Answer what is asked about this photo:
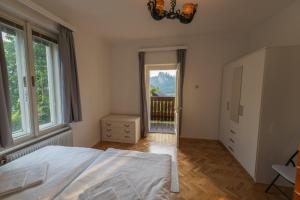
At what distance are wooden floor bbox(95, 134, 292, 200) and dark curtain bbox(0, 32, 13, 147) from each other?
190 cm

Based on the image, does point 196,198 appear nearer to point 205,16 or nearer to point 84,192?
point 84,192

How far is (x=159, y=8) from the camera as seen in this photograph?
1694 mm

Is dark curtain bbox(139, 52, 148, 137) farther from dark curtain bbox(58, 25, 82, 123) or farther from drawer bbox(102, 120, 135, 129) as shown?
dark curtain bbox(58, 25, 82, 123)

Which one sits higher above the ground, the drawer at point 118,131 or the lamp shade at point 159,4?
the lamp shade at point 159,4

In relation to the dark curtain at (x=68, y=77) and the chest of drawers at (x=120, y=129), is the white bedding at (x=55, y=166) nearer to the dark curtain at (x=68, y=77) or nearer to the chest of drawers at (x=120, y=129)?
the dark curtain at (x=68, y=77)

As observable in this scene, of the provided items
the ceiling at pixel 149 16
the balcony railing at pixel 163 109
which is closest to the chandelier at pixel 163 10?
the ceiling at pixel 149 16

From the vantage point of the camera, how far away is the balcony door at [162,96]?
4.04 metres

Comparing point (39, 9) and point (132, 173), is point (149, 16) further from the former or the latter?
point (132, 173)

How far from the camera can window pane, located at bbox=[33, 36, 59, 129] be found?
2.29 metres

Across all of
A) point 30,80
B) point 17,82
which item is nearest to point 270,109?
point 30,80

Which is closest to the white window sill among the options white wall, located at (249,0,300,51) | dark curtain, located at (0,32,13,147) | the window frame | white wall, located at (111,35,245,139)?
the window frame

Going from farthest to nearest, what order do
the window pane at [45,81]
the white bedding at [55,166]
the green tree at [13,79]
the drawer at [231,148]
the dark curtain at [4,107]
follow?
the drawer at [231,148], the window pane at [45,81], the green tree at [13,79], the dark curtain at [4,107], the white bedding at [55,166]

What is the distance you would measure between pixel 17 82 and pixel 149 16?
220 centimetres

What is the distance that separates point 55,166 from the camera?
1.45m
